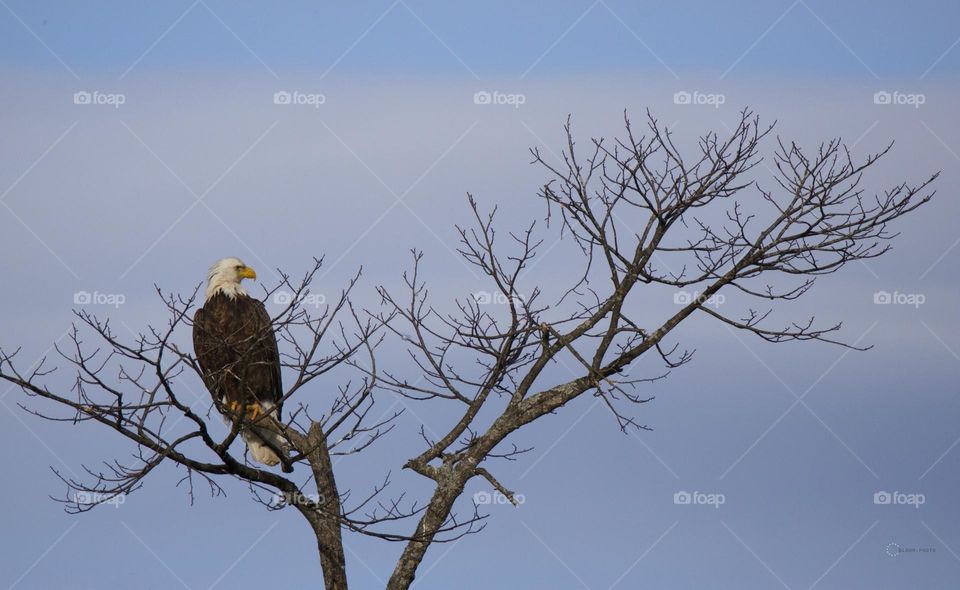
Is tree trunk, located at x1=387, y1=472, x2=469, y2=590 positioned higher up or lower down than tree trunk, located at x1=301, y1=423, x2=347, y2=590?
lower down

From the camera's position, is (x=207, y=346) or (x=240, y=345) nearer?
(x=240, y=345)

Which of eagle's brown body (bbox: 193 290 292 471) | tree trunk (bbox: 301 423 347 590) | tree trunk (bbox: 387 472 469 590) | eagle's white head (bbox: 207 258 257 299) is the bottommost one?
tree trunk (bbox: 387 472 469 590)

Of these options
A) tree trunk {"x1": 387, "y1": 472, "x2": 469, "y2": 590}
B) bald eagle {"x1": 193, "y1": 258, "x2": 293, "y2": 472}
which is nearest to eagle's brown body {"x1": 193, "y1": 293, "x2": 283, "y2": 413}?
bald eagle {"x1": 193, "y1": 258, "x2": 293, "y2": 472}

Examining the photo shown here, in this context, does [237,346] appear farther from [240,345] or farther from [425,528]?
[425,528]

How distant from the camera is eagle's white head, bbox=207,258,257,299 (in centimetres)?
830

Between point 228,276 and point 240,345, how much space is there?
2.65ft

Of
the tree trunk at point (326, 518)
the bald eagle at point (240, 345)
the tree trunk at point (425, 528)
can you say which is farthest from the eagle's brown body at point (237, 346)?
the tree trunk at point (425, 528)

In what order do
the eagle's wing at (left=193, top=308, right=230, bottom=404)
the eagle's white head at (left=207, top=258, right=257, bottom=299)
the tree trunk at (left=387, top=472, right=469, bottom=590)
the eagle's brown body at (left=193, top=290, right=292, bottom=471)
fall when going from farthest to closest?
the eagle's white head at (left=207, top=258, right=257, bottom=299) → the eagle's wing at (left=193, top=308, right=230, bottom=404) → the eagle's brown body at (left=193, top=290, right=292, bottom=471) → the tree trunk at (left=387, top=472, right=469, bottom=590)

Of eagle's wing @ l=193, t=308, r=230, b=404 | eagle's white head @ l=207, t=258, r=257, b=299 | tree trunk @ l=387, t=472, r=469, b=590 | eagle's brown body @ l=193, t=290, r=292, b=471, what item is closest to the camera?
tree trunk @ l=387, t=472, r=469, b=590

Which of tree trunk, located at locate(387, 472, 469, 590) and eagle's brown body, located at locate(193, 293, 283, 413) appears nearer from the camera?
tree trunk, located at locate(387, 472, 469, 590)

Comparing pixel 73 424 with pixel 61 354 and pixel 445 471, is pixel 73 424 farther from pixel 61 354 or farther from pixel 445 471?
pixel 445 471

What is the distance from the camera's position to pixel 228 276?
839 centimetres

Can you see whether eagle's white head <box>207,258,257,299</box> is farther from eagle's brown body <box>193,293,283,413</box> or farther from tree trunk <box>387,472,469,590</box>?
tree trunk <box>387,472,469,590</box>

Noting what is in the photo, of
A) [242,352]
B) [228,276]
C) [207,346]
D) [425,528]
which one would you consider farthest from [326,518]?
[228,276]
